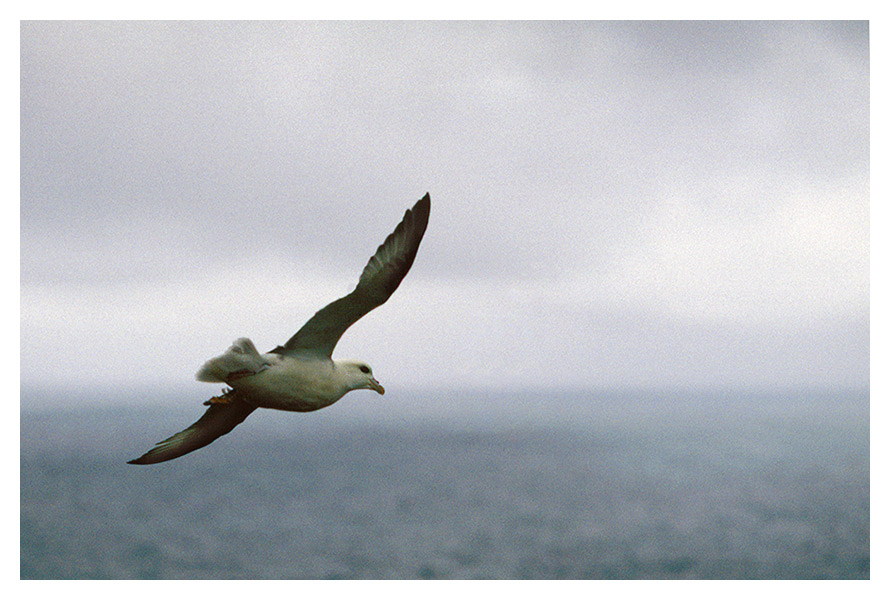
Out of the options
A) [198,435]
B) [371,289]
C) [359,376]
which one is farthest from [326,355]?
[198,435]

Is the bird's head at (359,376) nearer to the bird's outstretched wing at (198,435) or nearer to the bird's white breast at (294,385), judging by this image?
the bird's white breast at (294,385)

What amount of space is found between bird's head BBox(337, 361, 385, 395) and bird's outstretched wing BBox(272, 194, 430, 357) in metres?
0.12

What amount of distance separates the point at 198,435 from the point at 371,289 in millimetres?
1191

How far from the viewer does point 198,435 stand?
377 centimetres

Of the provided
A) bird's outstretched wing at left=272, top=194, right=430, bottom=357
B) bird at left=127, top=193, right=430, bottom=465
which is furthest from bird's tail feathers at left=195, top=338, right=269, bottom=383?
bird's outstretched wing at left=272, top=194, right=430, bottom=357

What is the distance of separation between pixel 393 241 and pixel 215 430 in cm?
131

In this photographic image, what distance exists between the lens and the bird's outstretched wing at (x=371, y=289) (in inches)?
134

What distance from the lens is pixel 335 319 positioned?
3430 millimetres

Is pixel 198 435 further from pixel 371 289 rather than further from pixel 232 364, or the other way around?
pixel 371 289

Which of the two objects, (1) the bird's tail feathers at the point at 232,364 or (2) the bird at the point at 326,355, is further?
(2) the bird at the point at 326,355

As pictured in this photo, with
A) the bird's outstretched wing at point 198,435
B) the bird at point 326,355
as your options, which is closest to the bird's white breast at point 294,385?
the bird at point 326,355
